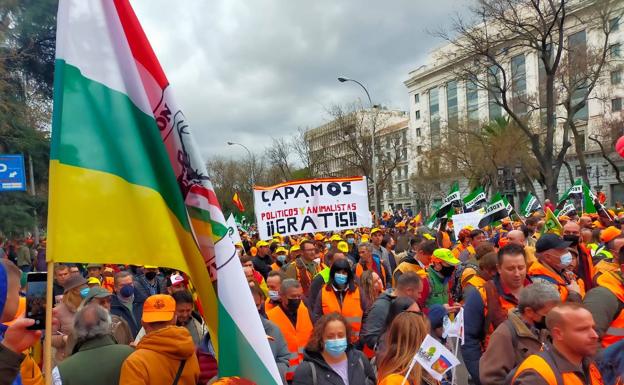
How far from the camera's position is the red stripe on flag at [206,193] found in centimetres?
254

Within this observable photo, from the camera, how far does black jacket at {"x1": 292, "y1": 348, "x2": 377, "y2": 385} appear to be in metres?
3.71

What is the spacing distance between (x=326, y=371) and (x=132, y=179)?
2.08m

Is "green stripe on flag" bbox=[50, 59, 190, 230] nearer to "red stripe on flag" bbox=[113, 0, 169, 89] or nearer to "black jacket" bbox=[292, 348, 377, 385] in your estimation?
"red stripe on flag" bbox=[113, 0, 169, 89]

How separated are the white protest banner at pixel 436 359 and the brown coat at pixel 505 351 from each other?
0.58 m

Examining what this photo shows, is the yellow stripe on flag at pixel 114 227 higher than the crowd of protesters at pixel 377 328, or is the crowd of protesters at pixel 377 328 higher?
the yellow stripe on flag at pixel 114 227

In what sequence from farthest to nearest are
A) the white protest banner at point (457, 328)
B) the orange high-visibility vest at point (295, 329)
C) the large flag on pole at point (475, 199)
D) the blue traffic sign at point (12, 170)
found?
the large flag on pole at point (475, 199) < the blue traffic sign at point (12, 170) < the orange high-visibility vest at point (295, 329) < the white protest banner at point (457, 328)

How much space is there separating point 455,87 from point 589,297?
79656 millimetres

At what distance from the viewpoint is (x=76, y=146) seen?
2348 millimetres

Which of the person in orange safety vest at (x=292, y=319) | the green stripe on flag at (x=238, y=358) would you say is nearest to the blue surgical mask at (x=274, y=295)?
the person in orange safety vest at (x=292, y=319)

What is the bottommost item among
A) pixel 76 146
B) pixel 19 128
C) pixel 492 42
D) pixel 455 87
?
pixel 76 146

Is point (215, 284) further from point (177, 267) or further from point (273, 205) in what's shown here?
point (273, 205)

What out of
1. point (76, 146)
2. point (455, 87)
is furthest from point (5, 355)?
point (455, 87)

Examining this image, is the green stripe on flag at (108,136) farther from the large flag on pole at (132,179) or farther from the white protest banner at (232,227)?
the white protest banner at (232,227)

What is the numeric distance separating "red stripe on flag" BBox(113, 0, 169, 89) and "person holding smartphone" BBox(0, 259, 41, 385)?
1093mm
